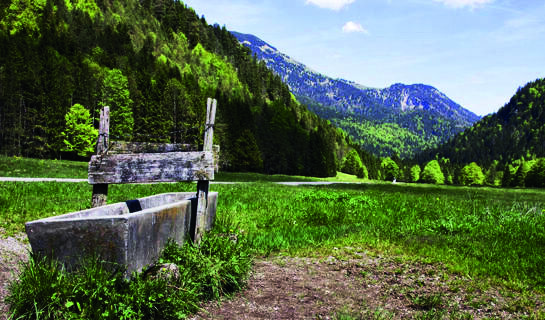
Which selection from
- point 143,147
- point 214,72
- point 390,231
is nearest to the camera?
point 143,147

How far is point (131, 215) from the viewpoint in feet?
13.8

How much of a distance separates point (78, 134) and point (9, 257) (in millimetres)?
56078

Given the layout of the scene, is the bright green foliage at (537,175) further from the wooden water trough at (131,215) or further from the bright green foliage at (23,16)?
the bright green foliage at (23,16)

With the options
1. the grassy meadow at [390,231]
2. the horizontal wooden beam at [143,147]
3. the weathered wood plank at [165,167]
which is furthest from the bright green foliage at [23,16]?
the weathered wood plank at [165,167]

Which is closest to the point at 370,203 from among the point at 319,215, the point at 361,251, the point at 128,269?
the point at 319,215

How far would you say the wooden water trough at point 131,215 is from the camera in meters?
4.05

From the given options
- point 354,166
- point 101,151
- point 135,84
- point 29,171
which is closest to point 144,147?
point 101,151

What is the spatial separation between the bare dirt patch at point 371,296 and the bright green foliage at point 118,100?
63.7m

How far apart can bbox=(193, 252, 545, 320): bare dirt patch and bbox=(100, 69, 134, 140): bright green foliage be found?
6373cm

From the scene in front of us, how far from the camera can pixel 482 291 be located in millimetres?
4766

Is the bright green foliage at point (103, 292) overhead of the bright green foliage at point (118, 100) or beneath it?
beneath

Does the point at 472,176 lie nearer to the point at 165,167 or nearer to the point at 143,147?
the point at 143,147

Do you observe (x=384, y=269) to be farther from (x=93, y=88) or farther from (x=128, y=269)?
(x=93, y=88)

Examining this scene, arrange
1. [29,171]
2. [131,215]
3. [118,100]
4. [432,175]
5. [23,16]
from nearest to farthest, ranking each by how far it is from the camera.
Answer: [131,215]
[29,171]
[118,100]
[23,16]
[432,175]
